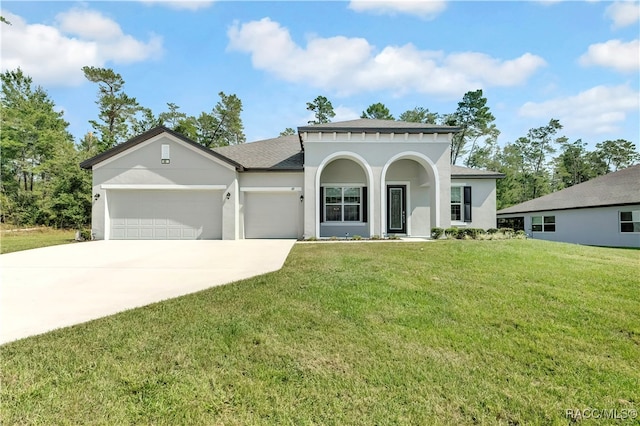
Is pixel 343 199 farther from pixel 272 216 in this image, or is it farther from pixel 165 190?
pixel 165 190

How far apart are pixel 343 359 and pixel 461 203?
15.3m

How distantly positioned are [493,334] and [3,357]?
565 cm

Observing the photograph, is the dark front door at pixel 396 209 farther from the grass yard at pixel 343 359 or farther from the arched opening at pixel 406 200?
the grass yard at pixel 343 359

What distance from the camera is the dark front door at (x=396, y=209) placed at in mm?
15648

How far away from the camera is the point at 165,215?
1439 cm

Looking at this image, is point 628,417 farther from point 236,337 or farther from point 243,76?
point 243,76

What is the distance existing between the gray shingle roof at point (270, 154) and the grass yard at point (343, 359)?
10096 millimetres

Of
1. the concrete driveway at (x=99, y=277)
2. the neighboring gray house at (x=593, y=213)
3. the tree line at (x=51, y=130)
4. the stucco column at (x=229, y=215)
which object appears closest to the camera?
the concrete driveway at (x=99, y=277)

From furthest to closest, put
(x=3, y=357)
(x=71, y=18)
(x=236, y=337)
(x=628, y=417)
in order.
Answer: (x=71, y=18) < (x=236, y=337) < (x=3, y=357) < (x=628, y=417)

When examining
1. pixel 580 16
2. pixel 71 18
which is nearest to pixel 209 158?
pixel 71 18

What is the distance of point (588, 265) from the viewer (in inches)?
295

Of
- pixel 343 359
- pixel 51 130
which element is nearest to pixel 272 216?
pixel 343 359

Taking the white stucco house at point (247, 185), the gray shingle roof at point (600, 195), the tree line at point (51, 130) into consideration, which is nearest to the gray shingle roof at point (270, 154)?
the white stucco house at point (247, 185)

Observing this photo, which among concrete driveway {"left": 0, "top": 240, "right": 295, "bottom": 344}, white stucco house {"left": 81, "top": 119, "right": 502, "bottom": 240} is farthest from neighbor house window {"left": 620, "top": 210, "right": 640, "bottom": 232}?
concrete driveway {"left": 0, "top": 240, "right": 295, "bottom": 344}
